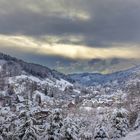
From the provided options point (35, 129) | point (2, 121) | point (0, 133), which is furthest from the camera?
point (2, 121)

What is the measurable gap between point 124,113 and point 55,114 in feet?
69.0

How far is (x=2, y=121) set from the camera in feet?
263

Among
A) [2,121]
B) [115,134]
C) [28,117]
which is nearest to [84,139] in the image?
[115,134]

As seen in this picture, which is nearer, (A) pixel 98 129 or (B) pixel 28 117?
(B) pixel 28 117

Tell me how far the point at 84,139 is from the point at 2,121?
731 inches

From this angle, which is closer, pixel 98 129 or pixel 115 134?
pixel 98 129

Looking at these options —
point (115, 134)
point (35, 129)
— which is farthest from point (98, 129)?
point (35, 129)

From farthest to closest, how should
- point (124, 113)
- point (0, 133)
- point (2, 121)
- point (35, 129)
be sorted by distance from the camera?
point (124, 113) < point (2, 121) < point (0, 133) < point (35, 129)

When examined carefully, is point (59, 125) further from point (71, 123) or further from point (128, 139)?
point (128, 139)

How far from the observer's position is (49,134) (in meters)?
68.9

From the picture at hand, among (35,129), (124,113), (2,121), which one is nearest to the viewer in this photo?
(35,129)

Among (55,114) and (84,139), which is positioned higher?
(55,114)

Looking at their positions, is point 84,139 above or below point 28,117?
below

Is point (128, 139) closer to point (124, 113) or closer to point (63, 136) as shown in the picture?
point (63, 136)
